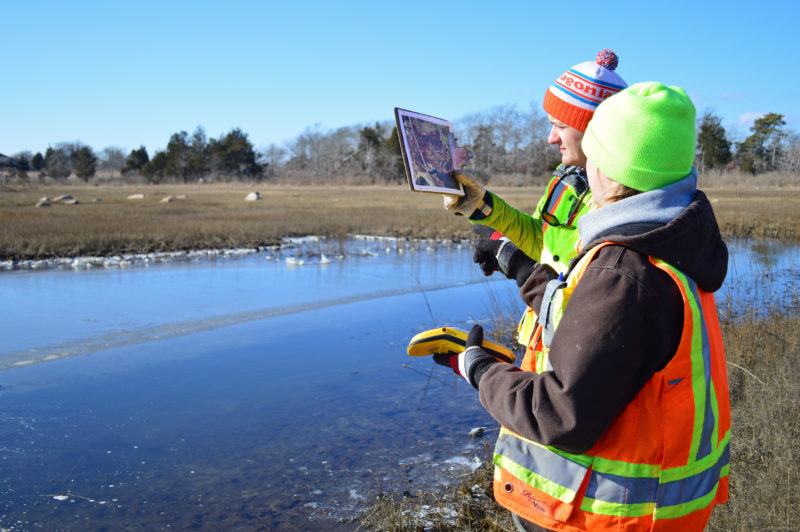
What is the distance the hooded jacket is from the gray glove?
5.44 feet

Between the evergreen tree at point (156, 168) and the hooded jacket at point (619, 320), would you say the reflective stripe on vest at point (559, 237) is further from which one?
the evergreen tree at point (156, 168)

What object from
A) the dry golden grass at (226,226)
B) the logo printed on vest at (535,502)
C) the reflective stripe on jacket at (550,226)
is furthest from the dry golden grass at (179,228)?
the logo printed on vest at (535,502)

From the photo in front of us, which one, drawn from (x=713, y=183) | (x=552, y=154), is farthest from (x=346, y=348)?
(x=552, y=154)

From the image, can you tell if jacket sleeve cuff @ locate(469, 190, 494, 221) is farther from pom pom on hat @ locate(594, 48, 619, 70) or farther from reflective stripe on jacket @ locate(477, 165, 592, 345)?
pom pom on hat @ locate(594, 48, 619, 70)

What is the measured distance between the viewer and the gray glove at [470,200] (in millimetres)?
3303

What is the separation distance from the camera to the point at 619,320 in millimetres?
1510

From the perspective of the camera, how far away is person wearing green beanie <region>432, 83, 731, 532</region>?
154cm

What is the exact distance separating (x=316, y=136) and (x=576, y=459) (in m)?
95.4

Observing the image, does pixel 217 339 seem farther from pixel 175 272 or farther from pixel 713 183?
pixel 713 183

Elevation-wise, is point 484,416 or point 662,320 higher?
point 662,320

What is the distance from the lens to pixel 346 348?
7605mm

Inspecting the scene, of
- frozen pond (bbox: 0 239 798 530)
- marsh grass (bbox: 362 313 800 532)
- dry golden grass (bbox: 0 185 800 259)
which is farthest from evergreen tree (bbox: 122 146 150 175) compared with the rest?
marsh grass (bbox: 362 313 800 532)

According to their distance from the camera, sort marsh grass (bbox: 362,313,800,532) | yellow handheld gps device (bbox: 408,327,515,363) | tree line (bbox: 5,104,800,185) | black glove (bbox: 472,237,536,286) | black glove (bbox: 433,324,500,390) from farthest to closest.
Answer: tree line (bbox: 5,104,800,185)
marsh grass (bbox: 362,313,800,532)
black glove (bbox: 472,237,536,286)
yellow handheld gps device (bbox: 408,327,515,363)
black glove (bbox: 433,324,500,390)

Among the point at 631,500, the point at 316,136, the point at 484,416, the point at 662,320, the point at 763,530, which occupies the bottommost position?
the point at 484,416
